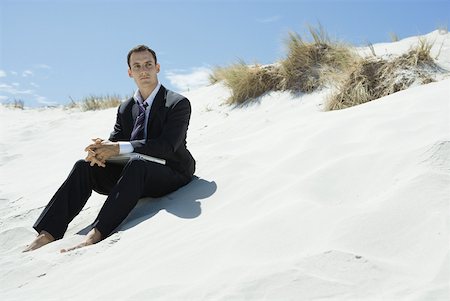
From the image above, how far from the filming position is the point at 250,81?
23.4ft

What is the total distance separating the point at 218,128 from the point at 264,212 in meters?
3.59

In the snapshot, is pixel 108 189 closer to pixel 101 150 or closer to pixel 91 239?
pixel 101 150

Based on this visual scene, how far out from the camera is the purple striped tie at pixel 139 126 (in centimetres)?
401

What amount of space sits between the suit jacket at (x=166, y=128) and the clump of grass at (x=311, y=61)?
280 cm

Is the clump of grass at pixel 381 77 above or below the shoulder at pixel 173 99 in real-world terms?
below

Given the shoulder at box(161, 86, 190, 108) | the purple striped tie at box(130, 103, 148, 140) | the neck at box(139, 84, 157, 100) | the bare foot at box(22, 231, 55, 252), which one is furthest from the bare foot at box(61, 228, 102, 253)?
the neck at box(139, 84, 157, 100)

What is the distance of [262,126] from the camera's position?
5.77m

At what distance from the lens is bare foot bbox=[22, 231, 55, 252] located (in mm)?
3441

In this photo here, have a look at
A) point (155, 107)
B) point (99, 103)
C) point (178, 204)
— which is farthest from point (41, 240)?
point (99, 103)

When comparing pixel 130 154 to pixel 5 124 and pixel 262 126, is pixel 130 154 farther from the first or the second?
pixel 5 124

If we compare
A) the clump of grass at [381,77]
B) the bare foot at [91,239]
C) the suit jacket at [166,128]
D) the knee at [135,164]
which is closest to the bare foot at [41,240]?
the bare foot at [91,239]

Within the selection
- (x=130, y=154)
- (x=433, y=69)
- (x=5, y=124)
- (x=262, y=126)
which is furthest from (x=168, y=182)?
(x=5, y=124)

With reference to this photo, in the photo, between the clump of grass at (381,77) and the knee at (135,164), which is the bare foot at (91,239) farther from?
the clump of grass at (381,77)

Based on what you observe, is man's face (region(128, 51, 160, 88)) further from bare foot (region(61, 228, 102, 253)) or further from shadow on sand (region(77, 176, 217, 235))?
bare foot (region(61, 228, 102, 253))
